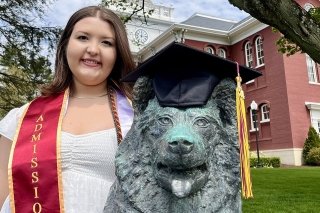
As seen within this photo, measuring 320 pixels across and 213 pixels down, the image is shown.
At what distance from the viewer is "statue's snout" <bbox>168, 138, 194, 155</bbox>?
119 cm

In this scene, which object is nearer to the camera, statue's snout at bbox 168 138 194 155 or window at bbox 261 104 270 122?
statue's snout at bbox 168 138 194 155

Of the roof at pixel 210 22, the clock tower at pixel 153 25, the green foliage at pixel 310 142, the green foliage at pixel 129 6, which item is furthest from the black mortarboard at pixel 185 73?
the clock tower at pixel 153 25

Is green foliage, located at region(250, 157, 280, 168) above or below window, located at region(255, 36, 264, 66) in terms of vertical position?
below

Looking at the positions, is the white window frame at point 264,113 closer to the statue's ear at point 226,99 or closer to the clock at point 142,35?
the clock at point 142,35

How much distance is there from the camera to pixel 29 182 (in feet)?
6.61

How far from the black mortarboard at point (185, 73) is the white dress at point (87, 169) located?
1.85 ft

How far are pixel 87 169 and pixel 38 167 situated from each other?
0.28 metres

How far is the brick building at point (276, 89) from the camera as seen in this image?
19.2 meters

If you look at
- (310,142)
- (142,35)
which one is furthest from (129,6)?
(142,35)

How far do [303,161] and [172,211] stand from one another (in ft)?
61.0

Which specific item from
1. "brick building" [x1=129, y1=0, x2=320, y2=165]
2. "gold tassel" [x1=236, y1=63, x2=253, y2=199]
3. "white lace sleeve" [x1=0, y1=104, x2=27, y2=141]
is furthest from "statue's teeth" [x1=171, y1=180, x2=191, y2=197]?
"brick building" [x1=129, y1=0, x2=320, y2=165]

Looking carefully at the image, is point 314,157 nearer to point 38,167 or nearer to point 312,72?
point 312,72

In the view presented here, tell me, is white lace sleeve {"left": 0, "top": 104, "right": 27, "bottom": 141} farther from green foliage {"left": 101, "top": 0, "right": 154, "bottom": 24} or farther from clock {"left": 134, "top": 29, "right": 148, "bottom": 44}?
clock {"left": 134, "top": 29, "right": 148, "bottom": 44}

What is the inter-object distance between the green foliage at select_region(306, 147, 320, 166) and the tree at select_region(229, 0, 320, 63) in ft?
46.4
